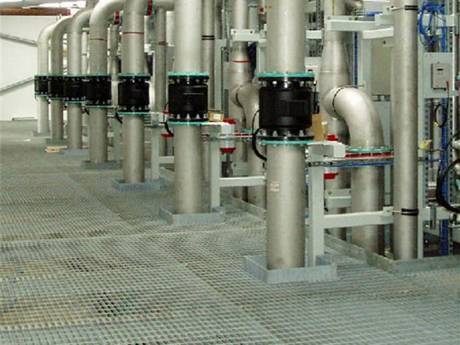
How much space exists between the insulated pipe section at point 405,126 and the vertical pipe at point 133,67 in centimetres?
439

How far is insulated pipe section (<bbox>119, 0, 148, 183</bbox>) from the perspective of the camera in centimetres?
924

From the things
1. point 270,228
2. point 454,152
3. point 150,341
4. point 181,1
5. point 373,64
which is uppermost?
point 181,1

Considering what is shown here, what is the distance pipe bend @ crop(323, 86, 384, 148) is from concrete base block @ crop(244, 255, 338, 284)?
1.00 meters

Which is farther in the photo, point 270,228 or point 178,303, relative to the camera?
point 270,228

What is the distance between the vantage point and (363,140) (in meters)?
5.87

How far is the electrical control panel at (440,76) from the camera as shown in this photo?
5.67 meters

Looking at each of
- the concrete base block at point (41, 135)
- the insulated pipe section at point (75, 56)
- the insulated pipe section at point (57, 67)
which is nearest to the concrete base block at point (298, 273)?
the insulated pipe section at point (75, 56)

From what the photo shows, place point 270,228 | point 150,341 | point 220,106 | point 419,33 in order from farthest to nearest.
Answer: point 220,106 < point 419,33 < point 270,228 < point 150,341

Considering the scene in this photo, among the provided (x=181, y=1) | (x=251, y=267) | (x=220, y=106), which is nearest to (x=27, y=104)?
(x=220, y=106)

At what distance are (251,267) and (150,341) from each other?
5.02 ft

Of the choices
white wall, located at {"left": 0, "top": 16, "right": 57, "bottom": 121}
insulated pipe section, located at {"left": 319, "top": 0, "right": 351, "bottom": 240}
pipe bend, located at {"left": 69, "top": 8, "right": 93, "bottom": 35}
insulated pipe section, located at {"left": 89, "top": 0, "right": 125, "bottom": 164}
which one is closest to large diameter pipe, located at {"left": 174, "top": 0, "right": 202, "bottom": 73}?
insulated pipe section, located at {"left": 319, "top": 0, "right": 351, "bottom": 240}

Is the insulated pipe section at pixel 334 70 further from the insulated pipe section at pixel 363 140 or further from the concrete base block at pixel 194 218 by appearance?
the concrete base block at pixel 194 218

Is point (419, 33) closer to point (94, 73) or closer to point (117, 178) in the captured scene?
point (117, 178)

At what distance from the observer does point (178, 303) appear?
15.8ft
